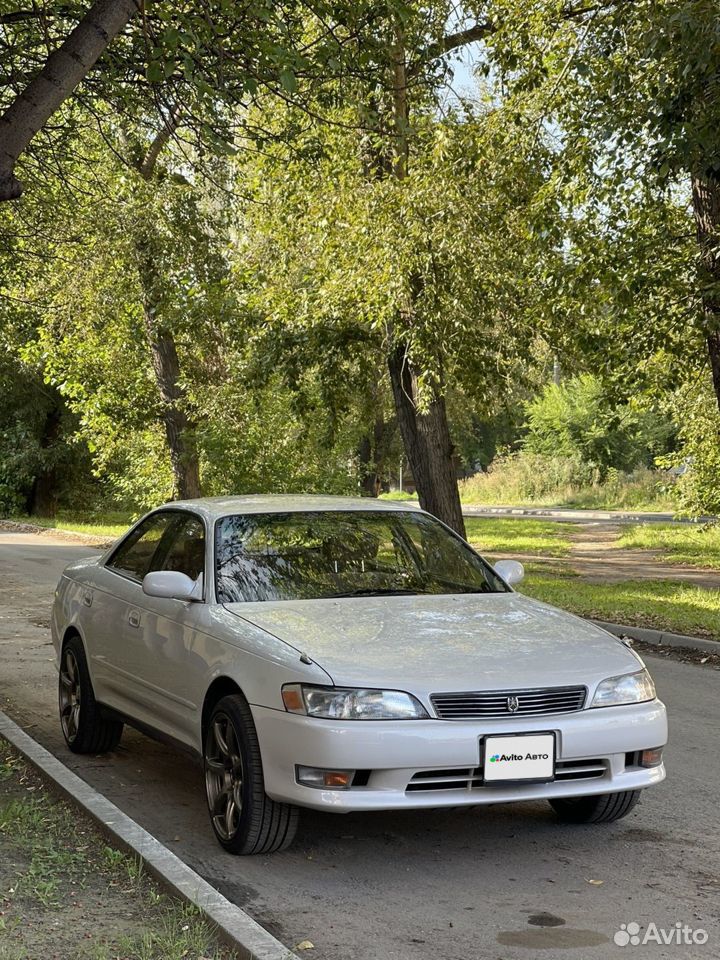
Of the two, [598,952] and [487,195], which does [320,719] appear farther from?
[487,195]

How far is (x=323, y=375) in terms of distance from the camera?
1953cm

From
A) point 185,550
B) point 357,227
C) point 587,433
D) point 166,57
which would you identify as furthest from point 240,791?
point 587,433

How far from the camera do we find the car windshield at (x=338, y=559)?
607cm

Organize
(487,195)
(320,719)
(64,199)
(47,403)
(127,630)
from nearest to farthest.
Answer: (320,719) < (127,630) < (487,195) < (64,199) < (47,403)

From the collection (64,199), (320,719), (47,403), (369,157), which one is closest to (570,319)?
(369,157)

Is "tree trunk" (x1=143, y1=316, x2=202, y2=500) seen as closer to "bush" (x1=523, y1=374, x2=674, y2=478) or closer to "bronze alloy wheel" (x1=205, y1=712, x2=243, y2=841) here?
"bronze alloy wheel" (x1=205, y1=712, x2=243, y2=841)

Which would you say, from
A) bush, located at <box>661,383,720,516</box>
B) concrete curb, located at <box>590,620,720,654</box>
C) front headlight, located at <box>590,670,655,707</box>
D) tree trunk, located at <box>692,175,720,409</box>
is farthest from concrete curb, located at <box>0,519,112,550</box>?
front headlight, located at <box>590,670,655,707</box>

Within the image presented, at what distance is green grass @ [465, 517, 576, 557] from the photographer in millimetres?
26328

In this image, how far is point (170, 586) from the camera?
233 inches

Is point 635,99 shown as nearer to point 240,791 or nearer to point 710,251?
point 710,251

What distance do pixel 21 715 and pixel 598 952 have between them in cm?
534

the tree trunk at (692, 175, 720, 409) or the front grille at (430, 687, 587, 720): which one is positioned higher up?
the tree trunk at (692, 175, 720, 409)

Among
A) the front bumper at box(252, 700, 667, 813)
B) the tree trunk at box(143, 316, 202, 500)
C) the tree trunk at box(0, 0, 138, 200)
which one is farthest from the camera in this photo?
the tree trunk at box(143, 316, 202, 500)

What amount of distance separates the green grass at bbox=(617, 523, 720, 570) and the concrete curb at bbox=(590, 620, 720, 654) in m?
9.25
